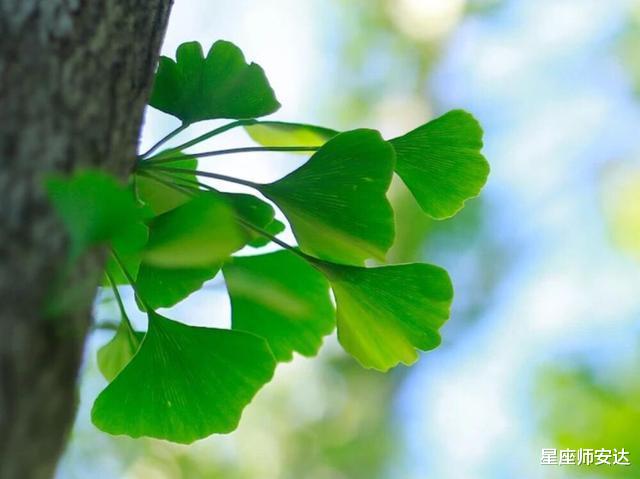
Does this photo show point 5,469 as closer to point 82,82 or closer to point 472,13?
point 82,82

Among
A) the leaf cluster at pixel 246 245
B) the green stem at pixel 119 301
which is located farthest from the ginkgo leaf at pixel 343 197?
the green stem at pixel 119 301

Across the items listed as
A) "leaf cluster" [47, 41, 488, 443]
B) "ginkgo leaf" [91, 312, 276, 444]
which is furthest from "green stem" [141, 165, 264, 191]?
"ginkgo leaf" [91, 312, 276, 444]

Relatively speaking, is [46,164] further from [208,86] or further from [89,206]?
[208,86]

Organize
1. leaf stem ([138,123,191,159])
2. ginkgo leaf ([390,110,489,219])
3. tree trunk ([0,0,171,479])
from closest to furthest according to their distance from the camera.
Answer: tree trunk ([0,0,171,479]), leaf stem ([138,123,191,159]), ginkgo leaf ([390,110,489,219])

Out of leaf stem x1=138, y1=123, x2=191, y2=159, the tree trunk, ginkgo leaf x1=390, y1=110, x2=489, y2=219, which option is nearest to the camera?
the tree trunk

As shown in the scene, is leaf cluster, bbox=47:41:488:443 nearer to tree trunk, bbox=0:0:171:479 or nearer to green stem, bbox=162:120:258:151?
green stem, bbox=162:120:258:151

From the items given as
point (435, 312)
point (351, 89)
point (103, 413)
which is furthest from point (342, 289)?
point (351, 89)

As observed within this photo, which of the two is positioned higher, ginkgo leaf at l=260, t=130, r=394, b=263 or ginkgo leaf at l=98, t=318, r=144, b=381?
ginkgo leaf at l=260, t=130, r=394, b=263
